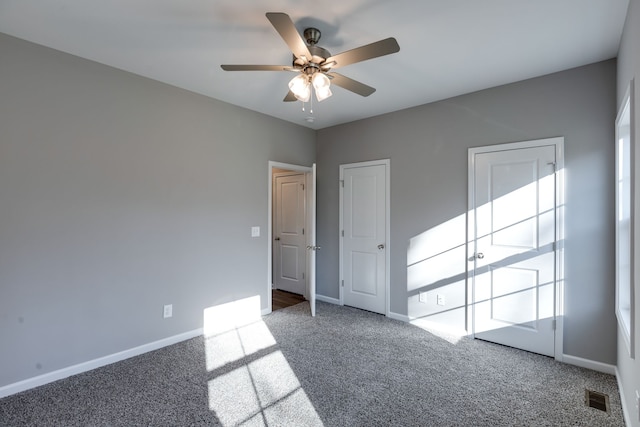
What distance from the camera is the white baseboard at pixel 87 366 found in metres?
2.25

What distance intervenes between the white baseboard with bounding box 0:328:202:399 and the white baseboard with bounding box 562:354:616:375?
3538 millimetres

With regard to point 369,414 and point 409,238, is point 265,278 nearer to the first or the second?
point 409,238

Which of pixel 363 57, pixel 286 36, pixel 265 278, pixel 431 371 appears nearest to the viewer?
pixel 286 36

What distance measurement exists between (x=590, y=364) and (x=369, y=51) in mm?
3099

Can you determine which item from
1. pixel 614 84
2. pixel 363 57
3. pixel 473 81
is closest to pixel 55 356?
pixel 363 57

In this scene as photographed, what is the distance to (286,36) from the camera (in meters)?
1.69

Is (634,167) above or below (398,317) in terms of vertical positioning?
above

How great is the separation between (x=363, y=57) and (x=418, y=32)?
648mm

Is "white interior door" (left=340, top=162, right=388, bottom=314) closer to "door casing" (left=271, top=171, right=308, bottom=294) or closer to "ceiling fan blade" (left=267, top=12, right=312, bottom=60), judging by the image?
"door casing" (left=271, top=171, right=308, bottom=294)

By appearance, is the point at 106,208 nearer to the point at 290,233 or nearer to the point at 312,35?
the point at 312,35

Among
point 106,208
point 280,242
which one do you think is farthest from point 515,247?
point 106,208

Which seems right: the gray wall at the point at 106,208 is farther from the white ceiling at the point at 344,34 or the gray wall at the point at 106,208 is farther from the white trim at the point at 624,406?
the white trim at the point at 624,406

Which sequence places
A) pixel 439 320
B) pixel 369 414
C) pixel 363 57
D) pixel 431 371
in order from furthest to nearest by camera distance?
pixel 439 320
pixel 431 371
pixel 369 414
pixel 363 57

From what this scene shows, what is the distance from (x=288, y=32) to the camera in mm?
1649
